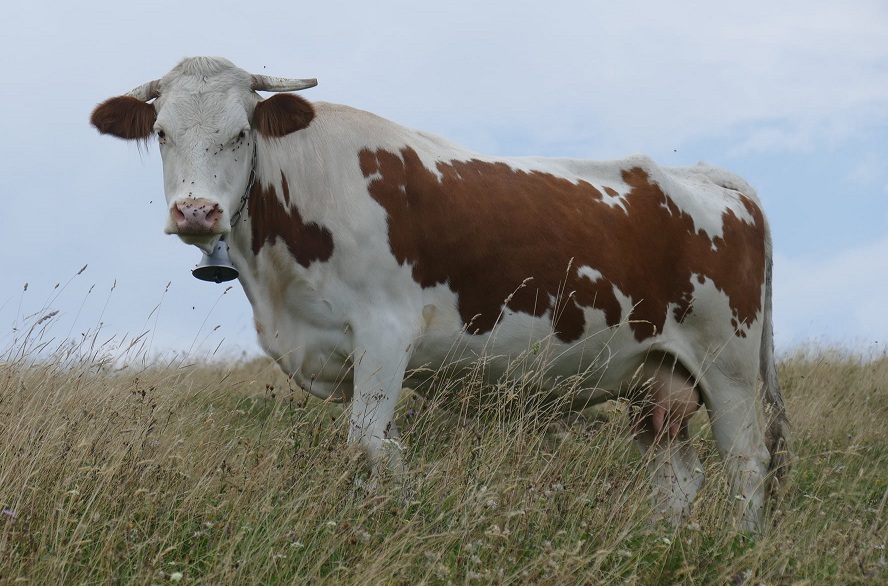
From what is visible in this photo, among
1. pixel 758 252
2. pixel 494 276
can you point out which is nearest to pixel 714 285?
pixel 758 252

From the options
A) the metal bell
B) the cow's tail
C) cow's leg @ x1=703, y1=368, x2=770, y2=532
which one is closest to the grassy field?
the metal bell

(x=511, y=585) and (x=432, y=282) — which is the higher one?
(x=432, y=282)

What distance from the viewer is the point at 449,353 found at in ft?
22.9

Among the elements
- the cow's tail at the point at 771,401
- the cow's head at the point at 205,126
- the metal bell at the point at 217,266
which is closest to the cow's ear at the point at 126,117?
the cow's head at the point at 205,126

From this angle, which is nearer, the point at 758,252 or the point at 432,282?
the point at 432,282

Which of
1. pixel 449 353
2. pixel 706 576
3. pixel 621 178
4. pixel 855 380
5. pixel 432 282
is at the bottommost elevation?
pixel 855 380

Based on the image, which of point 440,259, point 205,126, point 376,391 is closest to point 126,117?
point 205,126

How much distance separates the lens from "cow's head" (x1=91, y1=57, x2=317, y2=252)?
6.00 meters

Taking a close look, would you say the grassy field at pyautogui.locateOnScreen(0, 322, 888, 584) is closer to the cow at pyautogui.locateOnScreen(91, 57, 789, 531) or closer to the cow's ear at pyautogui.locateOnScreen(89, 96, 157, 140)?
the cow at pyautogui.locateOnScreen(91, 57, 789, 531)

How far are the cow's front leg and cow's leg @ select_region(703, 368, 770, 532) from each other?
2905mm

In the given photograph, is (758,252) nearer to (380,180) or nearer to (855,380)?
(380,180)

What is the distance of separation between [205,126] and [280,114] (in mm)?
529

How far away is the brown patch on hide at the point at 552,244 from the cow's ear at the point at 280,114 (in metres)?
0.51

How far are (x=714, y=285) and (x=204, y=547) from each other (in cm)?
460
